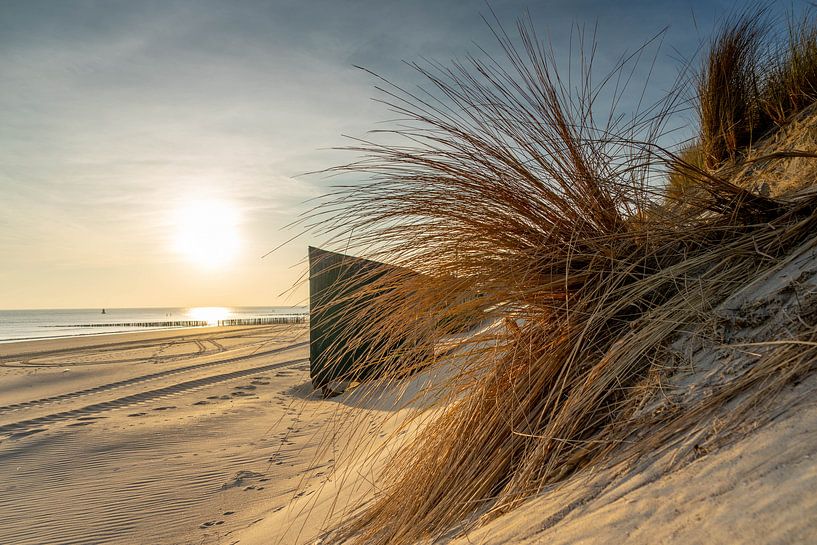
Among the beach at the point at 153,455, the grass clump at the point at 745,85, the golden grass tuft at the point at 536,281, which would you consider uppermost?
the grass clump at the point at 745,85

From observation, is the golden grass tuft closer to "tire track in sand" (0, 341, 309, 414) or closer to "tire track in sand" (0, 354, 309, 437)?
"tire track in sand" (0, 354, 309, 437)

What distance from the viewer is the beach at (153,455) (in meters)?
3.03

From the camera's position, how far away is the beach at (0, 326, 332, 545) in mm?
3027

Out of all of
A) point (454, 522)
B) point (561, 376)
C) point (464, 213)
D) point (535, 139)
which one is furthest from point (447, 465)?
point (535, 139)

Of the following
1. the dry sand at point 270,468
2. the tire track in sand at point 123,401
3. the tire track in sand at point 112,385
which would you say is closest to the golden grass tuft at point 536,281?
the dry sand at point 270,468

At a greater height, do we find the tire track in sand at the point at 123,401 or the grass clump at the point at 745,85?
the grass clump at the point at 745,85

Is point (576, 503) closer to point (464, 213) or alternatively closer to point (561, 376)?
point (561, 376)

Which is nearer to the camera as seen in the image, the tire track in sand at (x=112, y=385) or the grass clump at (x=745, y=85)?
the grass clump at (x=745, y=85)

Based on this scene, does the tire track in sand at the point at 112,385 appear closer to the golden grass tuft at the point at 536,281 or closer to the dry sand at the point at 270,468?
the dry sand at the point at 270,468

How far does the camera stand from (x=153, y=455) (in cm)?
417

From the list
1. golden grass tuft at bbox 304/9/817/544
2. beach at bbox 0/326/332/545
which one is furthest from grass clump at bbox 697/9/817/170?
beach at bbox 0/326/332/545

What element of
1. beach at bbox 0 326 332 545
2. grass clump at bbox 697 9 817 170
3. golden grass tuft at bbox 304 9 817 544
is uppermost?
grass clump at bbox 697 9 817 170

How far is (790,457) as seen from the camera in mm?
933

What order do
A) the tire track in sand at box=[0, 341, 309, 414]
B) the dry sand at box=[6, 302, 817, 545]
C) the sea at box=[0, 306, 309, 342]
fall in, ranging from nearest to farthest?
the dry sand at box=[6, 302, 817, 545], the tire track in sand at box=[0, 341, 309, 414], the sea at box=[0, 306, 309, 342]
